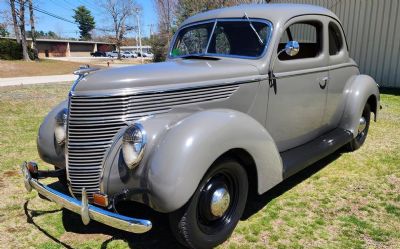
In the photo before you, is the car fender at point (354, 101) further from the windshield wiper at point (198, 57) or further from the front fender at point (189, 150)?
the front fender at point (189, 150)

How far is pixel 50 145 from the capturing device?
11.1 feet

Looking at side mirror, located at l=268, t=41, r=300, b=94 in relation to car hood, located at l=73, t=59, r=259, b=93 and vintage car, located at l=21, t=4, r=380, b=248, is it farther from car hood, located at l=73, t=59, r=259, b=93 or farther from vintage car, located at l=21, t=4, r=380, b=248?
car hood, located at l=73, t=59, r=259, b=93

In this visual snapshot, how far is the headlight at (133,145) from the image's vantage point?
8.36 ft

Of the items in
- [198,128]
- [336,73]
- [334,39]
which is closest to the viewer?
[198,128]

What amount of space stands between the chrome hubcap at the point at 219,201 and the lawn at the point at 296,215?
308mm

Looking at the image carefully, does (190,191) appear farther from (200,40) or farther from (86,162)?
(200,40)

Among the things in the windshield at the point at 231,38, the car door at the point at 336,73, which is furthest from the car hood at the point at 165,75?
the car door at the point at 336,73

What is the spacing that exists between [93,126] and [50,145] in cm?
88

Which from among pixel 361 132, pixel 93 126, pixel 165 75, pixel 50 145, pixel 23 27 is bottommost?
pixel 361 132

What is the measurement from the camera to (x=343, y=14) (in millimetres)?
12406

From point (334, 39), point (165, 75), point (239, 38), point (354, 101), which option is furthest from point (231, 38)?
point (354, 101)

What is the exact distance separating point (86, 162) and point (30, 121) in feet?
17.2

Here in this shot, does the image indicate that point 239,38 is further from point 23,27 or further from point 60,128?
point 23,27

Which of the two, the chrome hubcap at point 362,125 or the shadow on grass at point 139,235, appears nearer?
the shadow on grass at point 139,235
